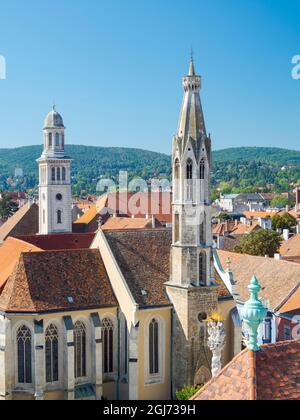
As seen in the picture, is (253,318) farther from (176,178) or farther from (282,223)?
(282,223)

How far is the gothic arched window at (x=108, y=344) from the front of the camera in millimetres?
31453

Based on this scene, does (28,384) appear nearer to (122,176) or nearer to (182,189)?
(182,189)

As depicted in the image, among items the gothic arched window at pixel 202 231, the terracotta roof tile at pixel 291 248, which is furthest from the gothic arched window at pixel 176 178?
the terracotta roof tile at pixel 291 248

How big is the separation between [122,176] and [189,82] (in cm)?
5874

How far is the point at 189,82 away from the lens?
30797mm

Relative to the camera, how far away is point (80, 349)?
3061 cm

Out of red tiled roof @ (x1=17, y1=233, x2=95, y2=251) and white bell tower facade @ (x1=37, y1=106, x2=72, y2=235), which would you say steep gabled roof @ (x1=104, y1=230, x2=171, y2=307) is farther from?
white bell tower facade @ (x1=37, y1=106, x2=72, y2=235)

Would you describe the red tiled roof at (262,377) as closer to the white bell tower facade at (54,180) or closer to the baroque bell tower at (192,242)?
the baroque bell tower at (192,242)

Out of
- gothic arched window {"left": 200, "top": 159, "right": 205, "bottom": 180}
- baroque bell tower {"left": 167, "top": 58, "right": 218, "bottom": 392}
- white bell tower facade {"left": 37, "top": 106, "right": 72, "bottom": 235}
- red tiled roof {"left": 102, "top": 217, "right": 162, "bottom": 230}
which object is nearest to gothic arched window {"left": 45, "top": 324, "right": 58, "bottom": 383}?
baroque bell tower {"left": 167, "top": 58, "right": 218, "bottom": 392}

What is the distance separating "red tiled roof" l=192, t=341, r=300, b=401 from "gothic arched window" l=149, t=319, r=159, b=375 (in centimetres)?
1955

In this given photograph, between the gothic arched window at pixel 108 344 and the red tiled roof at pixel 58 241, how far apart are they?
13.1 m

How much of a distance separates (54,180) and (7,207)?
75.5 meters

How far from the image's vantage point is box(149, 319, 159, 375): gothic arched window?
1225 inches
